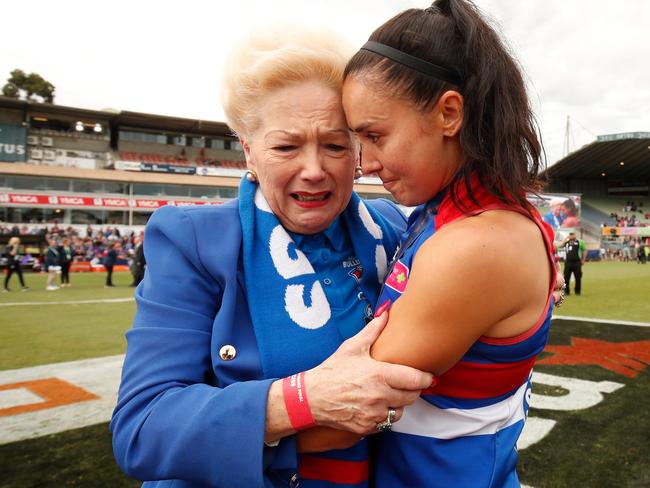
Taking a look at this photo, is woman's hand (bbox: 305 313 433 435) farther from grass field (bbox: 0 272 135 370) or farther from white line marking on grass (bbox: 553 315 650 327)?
white line marking on grass (bbox: 553 315 650 327)

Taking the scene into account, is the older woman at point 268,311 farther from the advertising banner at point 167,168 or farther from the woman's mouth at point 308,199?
the advertising banner at point 167,168

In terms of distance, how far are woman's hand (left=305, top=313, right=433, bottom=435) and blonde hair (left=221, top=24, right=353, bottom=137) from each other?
28.5 inches

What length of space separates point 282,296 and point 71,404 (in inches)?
157

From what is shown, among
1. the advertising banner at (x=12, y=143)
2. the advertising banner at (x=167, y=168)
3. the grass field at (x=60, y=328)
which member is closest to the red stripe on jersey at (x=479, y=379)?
the grass field at (x=60, y=328)

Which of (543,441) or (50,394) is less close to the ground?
(543,441)

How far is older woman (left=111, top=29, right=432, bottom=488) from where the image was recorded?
1.03m

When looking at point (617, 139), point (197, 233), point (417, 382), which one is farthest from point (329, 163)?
point (617, 139)

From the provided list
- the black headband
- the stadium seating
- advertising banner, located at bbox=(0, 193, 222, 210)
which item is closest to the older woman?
the black headband

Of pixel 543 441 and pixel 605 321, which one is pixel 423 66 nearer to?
pixel 543 441

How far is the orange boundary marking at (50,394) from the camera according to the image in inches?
168

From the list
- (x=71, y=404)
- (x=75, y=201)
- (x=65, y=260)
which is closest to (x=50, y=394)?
(x=71, y=404)

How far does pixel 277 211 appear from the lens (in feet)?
4.66

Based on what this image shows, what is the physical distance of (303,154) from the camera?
137 cm

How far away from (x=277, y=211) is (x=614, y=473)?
9.86 ft
